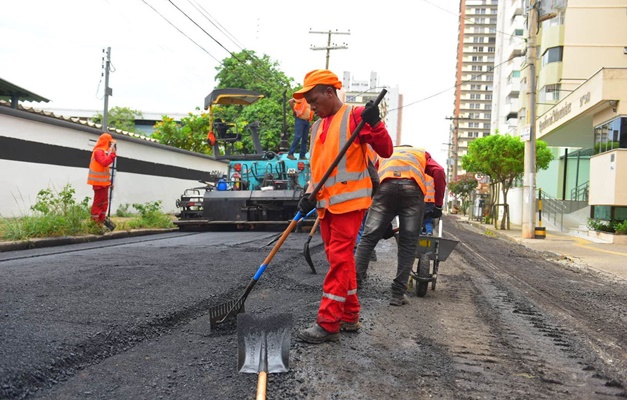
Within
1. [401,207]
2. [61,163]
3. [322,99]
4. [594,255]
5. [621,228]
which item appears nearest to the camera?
[322,99]

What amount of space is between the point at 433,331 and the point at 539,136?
2414 centimetres

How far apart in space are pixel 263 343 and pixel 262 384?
0.50 m

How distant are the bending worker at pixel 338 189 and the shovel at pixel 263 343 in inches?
14.7

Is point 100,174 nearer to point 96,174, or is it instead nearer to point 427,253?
point 96,174

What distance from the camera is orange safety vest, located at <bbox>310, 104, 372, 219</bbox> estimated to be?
3.66 m

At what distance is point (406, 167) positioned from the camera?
5.08m

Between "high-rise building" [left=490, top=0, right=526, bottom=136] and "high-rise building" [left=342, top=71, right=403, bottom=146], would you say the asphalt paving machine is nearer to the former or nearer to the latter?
"high-rise building" [left=490, top=0, right=526, bottom=136]

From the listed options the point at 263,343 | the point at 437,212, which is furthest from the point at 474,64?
the point at 263,343

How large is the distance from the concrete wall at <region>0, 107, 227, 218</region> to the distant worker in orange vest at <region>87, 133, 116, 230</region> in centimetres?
249

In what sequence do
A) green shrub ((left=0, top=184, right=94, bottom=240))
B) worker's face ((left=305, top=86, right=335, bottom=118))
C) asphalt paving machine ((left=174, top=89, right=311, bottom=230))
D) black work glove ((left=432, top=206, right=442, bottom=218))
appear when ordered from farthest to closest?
asphalt paving machine ((left=174, top=89, right=311, bottom=230)) → green shrub ((left=0, top=184, right=94, bottom=240)) → black work glove ((left=432, top=206, right=442, bottom=218)) → worker's face ((left=305, top=86, right=335, bottom=118))

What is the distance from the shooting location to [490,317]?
185 inches

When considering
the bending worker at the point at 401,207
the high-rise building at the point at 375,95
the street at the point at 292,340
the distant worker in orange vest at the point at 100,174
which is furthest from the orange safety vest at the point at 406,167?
the high-rise building at the point at 375,95

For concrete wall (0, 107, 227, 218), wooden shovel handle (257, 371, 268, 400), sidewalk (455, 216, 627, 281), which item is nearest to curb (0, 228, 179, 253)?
concrete wall (0, 107, 227, 218)

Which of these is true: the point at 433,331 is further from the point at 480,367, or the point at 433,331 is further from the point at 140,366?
the point at 140,366
